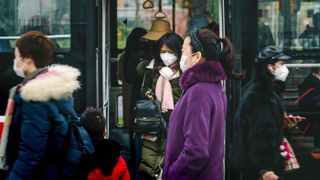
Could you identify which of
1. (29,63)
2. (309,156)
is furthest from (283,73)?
(29,63)

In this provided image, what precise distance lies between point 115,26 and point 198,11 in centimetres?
89

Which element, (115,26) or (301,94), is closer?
(301,94)

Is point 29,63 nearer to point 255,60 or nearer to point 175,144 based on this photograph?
point 175,144

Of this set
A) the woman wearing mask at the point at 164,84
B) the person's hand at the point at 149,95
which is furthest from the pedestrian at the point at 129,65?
the woman wearing mask at the point at 164,84

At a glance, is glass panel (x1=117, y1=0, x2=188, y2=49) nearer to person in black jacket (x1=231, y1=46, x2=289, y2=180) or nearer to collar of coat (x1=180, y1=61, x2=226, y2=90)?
person in black jacket (x1=231, y1=46, x2=289, y2=180)

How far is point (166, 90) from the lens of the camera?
20.4 ft

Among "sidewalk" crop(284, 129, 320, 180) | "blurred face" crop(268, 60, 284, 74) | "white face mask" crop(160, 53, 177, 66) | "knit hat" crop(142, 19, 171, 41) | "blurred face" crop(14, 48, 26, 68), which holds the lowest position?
"sidewalk" crop(284, 129, 320, 180)

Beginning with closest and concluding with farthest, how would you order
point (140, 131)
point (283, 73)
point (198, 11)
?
point (283, 73) → point (140, 131) → point (198, 11)

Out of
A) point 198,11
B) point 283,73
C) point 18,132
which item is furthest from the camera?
point 198,11

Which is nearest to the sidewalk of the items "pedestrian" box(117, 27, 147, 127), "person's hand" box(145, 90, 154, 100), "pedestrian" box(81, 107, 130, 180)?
"person's hand" box(145, 90, 154, 100)

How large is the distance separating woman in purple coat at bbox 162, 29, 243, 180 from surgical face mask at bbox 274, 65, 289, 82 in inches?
43.7

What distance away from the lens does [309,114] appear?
5664 millimetres

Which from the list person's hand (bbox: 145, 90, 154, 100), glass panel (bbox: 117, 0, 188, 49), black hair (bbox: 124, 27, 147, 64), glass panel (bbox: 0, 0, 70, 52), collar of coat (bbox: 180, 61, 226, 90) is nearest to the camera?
collar of coat (bbox: 180, 61, 226, 90)

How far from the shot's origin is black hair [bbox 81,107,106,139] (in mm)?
4809
